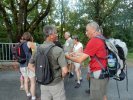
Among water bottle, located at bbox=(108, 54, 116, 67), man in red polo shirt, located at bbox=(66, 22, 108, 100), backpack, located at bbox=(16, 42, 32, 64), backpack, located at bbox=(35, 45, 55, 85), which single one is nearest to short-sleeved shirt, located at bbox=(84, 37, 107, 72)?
man in red polo shirt, located at bbox=(66, 22, 108, 100)

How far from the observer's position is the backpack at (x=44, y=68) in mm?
5680

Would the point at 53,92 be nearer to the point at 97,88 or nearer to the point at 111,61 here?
the point at 97,88

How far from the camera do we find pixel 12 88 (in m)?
11.1

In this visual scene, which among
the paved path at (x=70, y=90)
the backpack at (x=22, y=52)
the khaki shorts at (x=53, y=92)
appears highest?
the backpack at (x=22, y=52)

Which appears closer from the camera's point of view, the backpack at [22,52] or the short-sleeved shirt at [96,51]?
the short-sleeved shirt at [96,51]

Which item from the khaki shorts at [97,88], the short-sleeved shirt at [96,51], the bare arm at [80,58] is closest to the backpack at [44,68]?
the bare arm at [80,58]

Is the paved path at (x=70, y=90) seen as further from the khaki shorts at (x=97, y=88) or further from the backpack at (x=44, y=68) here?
the backpack at (x=44, y=68)

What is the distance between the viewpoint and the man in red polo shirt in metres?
5.85

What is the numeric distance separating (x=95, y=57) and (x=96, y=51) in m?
0.12

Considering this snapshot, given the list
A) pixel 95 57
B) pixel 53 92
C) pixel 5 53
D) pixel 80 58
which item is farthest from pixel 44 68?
pixel 5 53

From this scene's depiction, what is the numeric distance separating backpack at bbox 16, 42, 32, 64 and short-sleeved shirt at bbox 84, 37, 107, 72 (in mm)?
3047

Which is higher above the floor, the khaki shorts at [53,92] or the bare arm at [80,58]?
the bare arm at [80,58]

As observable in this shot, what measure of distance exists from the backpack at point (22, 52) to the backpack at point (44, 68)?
9.75 feet

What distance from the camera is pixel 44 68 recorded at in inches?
224
